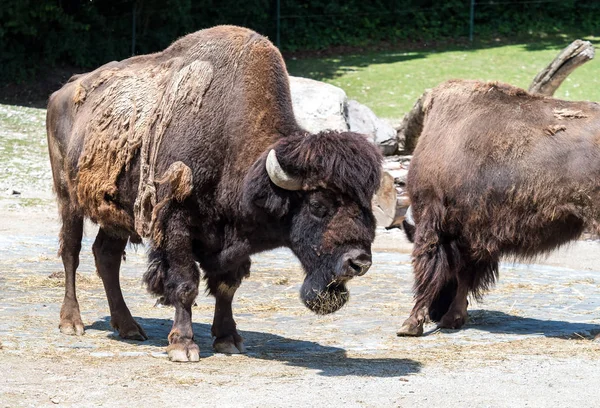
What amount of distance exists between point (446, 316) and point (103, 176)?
318 centimetres

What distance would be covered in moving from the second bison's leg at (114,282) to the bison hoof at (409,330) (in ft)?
6.75

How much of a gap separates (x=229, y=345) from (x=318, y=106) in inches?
362

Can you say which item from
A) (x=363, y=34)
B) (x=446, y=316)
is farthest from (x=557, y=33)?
(x=446, y=316)

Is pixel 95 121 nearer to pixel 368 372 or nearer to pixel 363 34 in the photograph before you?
pixel 368 372

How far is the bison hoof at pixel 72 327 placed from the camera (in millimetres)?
7695

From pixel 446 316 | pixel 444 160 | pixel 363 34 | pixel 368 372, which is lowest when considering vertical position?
pixel 363 34

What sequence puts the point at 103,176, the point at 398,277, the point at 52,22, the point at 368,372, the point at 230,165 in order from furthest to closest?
1. the point at 52,22
2. the point at 398,277
3. the point at 103,176
4. the point at 230,165
5. the point at 368,372

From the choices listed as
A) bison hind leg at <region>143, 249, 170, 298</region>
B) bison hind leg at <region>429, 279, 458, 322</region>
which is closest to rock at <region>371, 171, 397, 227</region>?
bison hind leg at <region>429, 279, 458, 322</region>

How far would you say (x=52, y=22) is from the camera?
26.7m

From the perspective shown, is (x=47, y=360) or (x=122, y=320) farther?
(x=122, y=320)

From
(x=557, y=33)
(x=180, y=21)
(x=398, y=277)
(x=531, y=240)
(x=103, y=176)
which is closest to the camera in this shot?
(x=103, y=176)

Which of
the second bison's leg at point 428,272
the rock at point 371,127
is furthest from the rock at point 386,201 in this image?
the second bison's leg at point 428,272

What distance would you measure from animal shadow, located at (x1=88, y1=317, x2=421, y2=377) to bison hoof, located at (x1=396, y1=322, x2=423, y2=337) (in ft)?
2.77

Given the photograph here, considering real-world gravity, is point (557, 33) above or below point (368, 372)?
below
